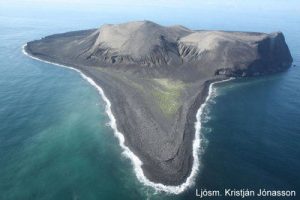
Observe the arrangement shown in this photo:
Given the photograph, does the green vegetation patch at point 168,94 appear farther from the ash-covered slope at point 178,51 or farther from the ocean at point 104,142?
the ash-covered slope at point 178,51

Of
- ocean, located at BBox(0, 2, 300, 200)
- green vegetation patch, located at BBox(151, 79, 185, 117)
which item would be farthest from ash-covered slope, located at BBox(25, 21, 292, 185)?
ocean, located at BBox(0, 2, 300, 200)

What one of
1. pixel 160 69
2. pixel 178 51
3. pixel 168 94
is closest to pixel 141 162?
pixel 168 94

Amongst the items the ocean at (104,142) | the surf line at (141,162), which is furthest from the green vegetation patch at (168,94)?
the ocean at (104,142)

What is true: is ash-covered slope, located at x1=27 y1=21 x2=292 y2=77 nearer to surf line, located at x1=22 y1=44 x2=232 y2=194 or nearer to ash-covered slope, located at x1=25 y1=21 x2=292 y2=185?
ash-covered slope, located at x1=25 y1=21 x2=292 y2=185

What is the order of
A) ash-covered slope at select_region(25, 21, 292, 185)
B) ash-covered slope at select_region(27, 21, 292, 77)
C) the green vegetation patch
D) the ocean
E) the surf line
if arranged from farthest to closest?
ash-covered slope at select_region(27, 21, 292, 77) < the green vegetation patch < ash-covered slope at select_region(25, 21, 292, 185) < the ocean < the surf line

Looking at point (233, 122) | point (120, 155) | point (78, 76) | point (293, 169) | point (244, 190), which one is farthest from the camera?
point (78, 76)

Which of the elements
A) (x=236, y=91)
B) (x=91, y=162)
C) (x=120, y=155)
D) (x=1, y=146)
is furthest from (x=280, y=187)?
(x=1, y=146)

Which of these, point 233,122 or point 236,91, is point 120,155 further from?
point 236,91
